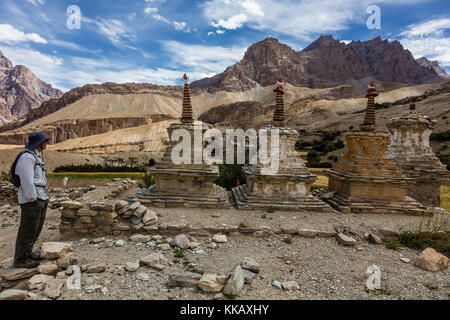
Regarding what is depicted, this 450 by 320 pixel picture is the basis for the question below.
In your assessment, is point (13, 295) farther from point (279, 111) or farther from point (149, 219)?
point (279, 111)

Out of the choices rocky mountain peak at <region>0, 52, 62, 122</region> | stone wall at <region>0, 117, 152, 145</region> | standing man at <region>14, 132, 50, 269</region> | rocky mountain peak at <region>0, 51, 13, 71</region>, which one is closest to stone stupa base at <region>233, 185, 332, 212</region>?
standing man at <region>14, 132, 50, 269</region>

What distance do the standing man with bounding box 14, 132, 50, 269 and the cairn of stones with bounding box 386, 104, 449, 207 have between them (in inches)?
544

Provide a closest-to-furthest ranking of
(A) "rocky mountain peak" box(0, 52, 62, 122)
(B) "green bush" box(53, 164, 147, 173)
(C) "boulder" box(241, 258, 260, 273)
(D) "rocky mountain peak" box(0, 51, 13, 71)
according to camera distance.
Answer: (C) "boulder" box(241, 258, 260, 273), (B) "green bush" box(53, 164, 147, 173), (A) "rocky mountain peak" box(0, 52, 62, 122), (D) "rocky mountain peak" box(0, 51, 13, 71)

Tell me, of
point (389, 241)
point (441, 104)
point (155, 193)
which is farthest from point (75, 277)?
point (441, 104)

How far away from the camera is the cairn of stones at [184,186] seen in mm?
8852

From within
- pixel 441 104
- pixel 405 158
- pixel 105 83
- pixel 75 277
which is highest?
pixel 105 83

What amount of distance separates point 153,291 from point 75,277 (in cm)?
149

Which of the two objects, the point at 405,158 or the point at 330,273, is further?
the point at 405,158

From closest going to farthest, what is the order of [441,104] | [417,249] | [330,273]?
1. [330,273]
2. [417,249]
3. [441,104]

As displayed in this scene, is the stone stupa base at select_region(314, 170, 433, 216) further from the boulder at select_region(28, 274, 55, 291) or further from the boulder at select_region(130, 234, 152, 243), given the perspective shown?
the boulder at select_region(28, 274, 55, 291)

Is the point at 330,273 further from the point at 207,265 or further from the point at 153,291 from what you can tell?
the point at 153,291

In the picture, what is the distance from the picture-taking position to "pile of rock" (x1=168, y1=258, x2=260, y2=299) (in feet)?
13.0
